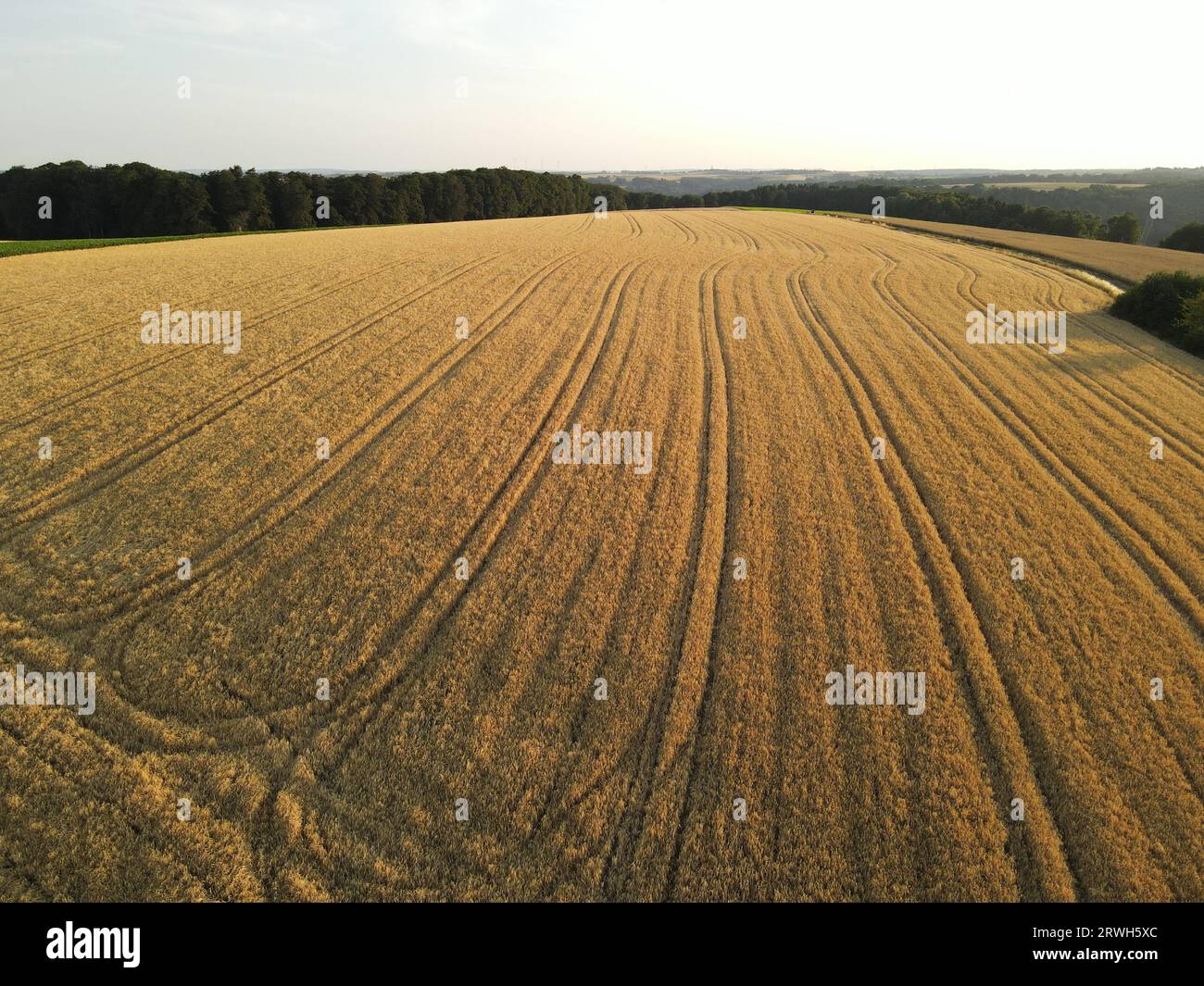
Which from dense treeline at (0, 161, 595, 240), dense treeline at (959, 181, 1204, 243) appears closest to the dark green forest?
dense treeline at (0, 161, 595, 240)

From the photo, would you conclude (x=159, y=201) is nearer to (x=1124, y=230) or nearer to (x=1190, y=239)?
(x=1190, y=239)

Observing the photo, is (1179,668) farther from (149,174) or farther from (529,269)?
(149,174)

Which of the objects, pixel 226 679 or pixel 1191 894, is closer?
pixel 1191 894

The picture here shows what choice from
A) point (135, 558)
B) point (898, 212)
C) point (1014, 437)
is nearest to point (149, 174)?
point (135, 558)

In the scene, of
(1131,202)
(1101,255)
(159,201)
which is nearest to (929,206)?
(1101,255)

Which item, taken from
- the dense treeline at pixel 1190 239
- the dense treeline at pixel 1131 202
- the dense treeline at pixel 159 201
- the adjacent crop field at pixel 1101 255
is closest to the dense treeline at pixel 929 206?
the dense treeline at pixel 1190 239
